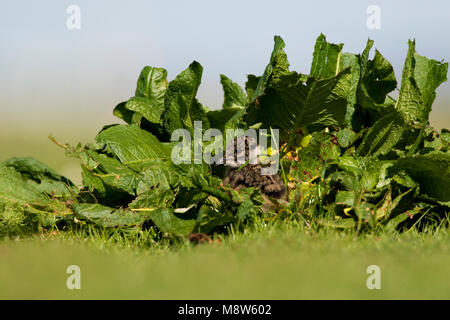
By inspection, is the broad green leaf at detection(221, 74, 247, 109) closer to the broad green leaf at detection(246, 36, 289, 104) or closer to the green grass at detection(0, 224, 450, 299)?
the broad green leaf at detection(246, 36, 289, 104)

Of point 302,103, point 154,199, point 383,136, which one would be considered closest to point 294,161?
point 302,103

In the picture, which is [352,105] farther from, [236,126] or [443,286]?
[443,286]

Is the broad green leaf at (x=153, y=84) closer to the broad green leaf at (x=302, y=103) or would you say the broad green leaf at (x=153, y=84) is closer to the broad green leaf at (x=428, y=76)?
the broad green leaf at (x=302, y=103)

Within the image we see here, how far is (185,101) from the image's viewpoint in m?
3.61

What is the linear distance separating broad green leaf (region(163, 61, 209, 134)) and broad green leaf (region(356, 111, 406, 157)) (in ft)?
3.67

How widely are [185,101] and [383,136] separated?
1.38 m

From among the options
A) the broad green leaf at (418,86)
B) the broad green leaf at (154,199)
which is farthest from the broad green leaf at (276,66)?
the broad green leaf at (418,86)

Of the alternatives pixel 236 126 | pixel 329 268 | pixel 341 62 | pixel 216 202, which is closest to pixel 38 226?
pixel 216 202

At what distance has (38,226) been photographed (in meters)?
3.60

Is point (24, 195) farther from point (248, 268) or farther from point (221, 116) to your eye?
point (248, 268)

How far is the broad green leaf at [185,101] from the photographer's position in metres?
3.59

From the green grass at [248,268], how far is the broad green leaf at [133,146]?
2.23 feet

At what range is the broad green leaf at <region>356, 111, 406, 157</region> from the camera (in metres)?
3.42

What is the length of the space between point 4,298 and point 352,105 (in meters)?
2.58
